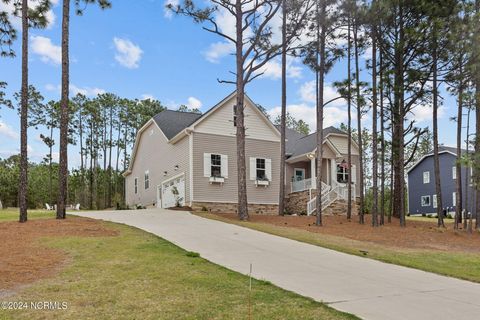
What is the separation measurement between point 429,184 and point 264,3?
26.2 meters

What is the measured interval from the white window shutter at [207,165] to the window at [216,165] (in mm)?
165

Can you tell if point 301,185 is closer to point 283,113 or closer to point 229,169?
point 229,169

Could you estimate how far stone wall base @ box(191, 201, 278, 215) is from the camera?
73.3ft

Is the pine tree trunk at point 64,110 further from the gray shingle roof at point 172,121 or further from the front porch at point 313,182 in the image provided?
the front porch at point 313,182

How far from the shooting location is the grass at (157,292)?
5.04 meters

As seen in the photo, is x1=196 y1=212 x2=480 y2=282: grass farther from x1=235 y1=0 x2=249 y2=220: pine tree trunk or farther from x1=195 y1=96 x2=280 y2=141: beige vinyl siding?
x1=195 y1=96 x2=280 y2=141: beige vinyl siding

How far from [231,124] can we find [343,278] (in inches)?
679

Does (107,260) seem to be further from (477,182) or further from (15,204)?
(15,204)

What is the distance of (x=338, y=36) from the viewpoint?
19703 mm

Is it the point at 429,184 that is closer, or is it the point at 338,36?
the point at 338,36

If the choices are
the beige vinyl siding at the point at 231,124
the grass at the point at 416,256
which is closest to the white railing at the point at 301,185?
the beige vinyl siding at the point at 231,124

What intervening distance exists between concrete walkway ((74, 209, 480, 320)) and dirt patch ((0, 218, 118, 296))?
8.28 ft

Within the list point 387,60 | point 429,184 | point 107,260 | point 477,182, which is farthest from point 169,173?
point 429,184

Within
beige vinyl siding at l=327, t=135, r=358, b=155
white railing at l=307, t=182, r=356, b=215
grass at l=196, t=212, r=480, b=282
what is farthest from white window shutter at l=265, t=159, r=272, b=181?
grass at l=196, t=212, r=480, b=282
